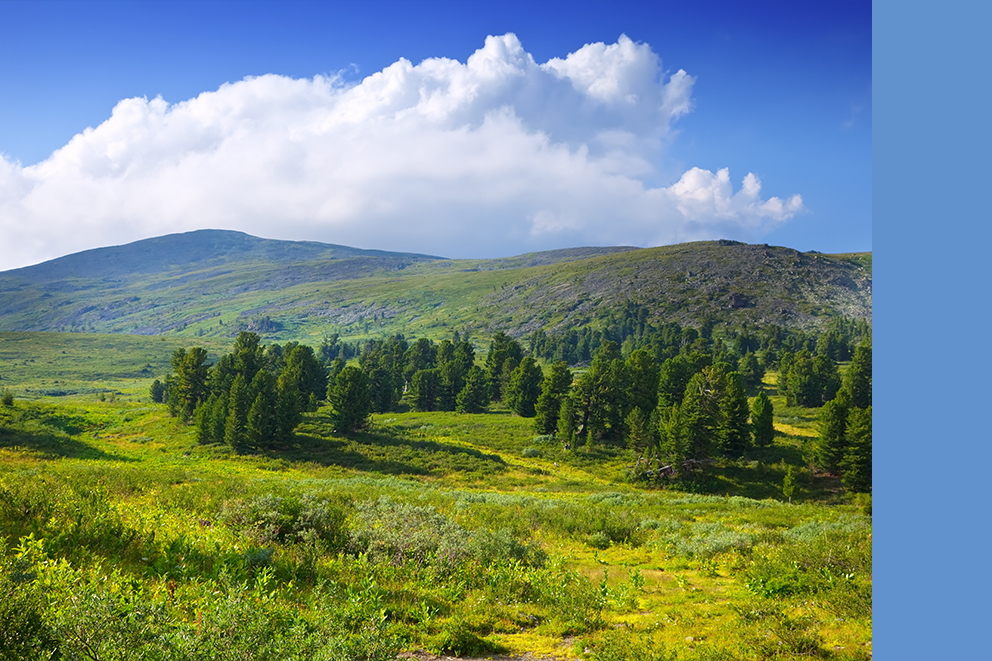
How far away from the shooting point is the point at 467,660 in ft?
28.6

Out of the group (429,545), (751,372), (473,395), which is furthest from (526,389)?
(429,545)

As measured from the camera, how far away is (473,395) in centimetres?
9081

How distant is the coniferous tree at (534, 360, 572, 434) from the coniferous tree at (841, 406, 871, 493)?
32.7 metres

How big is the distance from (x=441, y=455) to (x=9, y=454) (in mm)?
37124

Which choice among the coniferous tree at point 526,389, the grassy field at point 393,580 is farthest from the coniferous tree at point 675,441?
the coniferous tree at point 526,389

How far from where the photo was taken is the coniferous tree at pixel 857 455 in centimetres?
4541

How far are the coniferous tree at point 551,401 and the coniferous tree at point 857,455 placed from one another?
32687 mm

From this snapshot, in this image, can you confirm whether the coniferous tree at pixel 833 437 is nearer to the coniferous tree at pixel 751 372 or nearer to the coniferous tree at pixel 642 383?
the coniferous tree at pixel 642 383

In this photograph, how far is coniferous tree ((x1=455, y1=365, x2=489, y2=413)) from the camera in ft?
297

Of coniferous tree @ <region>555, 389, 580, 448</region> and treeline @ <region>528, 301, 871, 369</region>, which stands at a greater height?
treeline @ <region>528, 301, 871, 369</region>

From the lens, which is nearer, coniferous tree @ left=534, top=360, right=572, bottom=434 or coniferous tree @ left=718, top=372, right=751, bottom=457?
coniferous tree @ left=718, top=372, right=751, bottom=457

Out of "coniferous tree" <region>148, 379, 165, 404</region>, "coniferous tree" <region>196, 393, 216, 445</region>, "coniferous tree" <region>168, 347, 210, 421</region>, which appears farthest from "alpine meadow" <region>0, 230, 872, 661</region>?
"coniferous tree" <region>148, 379, 165, 404</region>

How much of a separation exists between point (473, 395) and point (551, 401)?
2407 cm

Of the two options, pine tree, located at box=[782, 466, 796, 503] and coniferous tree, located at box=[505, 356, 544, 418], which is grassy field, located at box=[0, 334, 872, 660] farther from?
coniferous tree, located at box=[505, 356, 544, 418]
